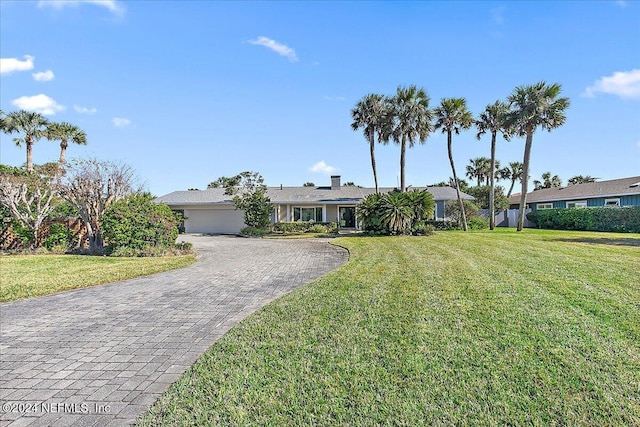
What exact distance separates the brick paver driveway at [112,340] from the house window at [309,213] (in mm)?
17832

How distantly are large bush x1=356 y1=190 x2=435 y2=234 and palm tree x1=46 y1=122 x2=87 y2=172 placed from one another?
24.3 m

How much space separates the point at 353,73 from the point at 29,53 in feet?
39.4

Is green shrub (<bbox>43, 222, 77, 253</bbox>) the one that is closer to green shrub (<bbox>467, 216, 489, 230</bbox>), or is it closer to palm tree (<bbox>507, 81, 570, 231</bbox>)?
green shrub (<bbox>467, 216, 489, 230</bbox>)

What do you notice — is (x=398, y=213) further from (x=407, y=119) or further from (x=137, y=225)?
(x=137, y=225)

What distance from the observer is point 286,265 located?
9852 mm

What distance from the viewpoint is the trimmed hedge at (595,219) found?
20.2 metres

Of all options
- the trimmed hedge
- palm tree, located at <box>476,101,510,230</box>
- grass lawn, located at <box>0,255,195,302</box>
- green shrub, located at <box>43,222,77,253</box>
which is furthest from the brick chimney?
green shrub, located at <box>43,222,77,253</box>

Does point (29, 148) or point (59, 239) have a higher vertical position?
point (29, 148)

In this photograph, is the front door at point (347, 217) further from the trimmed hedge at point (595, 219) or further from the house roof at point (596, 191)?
the house roof at point (596, 191)

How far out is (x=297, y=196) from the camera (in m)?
27.0

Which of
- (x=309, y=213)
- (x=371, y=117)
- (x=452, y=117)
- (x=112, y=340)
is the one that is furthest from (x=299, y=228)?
(x=112, y=340)

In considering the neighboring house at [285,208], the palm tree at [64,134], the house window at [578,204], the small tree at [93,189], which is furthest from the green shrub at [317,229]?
the palm tree at [64,134]

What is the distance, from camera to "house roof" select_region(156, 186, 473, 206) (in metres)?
25.7

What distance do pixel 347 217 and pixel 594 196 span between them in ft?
62.8
